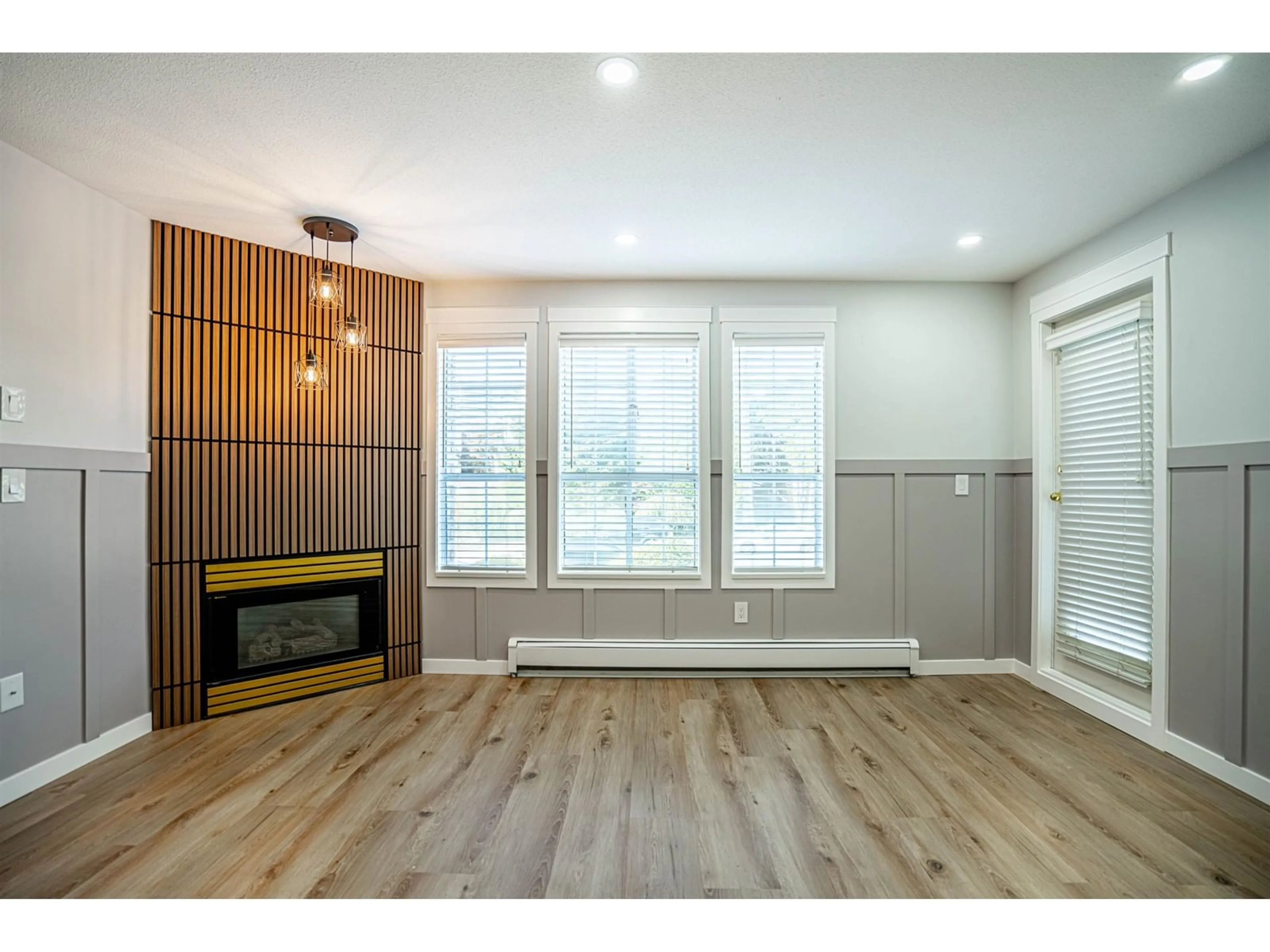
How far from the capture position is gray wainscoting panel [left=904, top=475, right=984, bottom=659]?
397 cm

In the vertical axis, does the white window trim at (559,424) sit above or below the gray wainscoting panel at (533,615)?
above

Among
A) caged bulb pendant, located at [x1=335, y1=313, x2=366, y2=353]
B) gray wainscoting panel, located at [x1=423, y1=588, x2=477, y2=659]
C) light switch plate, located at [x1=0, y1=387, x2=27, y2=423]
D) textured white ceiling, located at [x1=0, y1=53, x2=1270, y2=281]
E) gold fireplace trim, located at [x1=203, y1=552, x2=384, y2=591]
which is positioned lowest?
gray wainscoting panel, located at [x1=423, y1=588, x2=477, y2=659]

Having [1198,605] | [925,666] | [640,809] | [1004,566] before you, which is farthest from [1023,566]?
[640,809]

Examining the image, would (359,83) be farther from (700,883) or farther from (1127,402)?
(1127,402)

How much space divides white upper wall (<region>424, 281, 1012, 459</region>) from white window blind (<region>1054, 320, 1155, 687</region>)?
44 cm

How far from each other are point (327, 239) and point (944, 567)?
409 cm

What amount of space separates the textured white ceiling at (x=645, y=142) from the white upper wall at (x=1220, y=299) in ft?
0.33

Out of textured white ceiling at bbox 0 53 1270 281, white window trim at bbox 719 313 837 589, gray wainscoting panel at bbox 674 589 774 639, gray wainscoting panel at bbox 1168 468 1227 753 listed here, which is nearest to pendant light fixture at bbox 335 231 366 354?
textured white ceiling at bbox 0 53 1270 281

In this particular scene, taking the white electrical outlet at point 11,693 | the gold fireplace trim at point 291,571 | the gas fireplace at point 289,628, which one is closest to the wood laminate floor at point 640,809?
the gas fireplace at point 289,628

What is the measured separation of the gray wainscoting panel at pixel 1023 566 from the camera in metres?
3.83

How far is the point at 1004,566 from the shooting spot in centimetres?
398

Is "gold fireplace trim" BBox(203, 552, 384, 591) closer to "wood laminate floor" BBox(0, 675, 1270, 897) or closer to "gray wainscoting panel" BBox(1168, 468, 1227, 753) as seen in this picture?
"wood laminate floor" BBox(0, 675, 1270, 897)

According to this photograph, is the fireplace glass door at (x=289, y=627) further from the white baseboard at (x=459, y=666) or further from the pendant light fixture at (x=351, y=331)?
the pendant light fixture at (x=351, y=331)

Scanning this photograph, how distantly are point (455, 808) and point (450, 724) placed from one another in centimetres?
87
